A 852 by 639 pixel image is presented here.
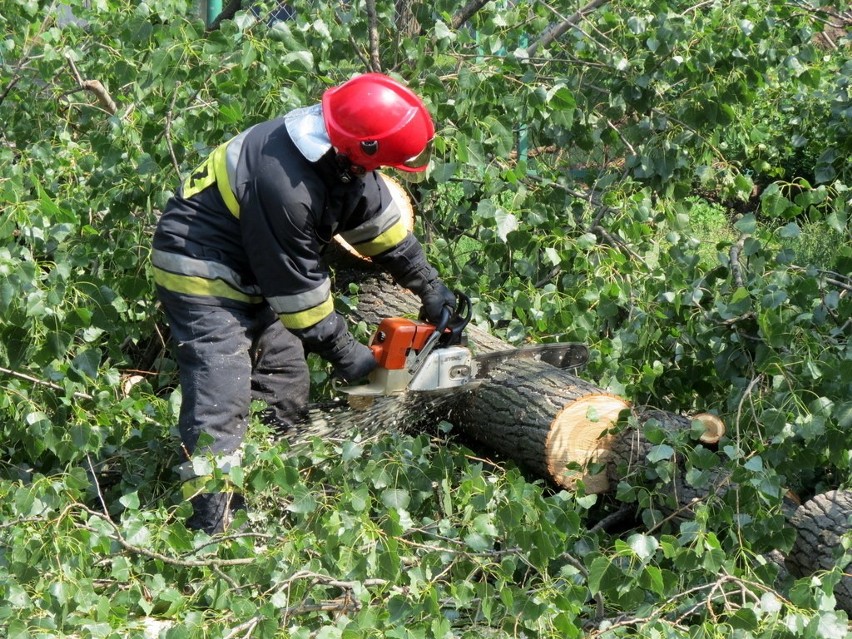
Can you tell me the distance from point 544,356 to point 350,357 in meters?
0.76

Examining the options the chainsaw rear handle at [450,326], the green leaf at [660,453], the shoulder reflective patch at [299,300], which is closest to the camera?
the green leaf at [660,453]

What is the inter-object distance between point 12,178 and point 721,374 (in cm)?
241

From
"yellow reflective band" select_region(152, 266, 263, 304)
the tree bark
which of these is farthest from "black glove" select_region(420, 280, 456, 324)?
the tree bark

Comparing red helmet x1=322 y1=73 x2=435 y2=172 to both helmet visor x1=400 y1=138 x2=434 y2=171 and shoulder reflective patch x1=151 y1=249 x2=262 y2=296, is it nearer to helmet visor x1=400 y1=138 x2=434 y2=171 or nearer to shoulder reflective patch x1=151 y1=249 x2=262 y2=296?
helmet visor x1=400 y1=138 x2=434 y2=171

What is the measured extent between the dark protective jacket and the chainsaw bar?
1.80ft

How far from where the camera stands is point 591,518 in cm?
359

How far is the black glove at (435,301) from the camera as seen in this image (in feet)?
11.6

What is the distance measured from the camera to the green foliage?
2.53m

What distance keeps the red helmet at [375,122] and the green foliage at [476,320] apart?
1.46ft

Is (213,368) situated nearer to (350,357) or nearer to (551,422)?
(350,357)

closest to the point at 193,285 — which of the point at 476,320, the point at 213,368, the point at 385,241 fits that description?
the point at 213,368

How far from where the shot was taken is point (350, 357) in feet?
11.0

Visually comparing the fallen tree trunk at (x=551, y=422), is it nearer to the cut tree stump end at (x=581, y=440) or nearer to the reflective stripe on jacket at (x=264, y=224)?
the cut tree stump end at (x=581, y=440)

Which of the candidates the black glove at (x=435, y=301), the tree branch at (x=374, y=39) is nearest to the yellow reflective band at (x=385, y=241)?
the black glove at (x=435, y=301)
